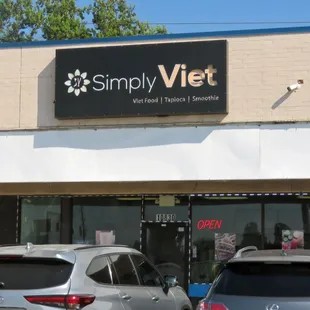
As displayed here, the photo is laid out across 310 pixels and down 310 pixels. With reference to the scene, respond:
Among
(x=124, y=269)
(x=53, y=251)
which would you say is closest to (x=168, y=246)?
(x=124, y=269)

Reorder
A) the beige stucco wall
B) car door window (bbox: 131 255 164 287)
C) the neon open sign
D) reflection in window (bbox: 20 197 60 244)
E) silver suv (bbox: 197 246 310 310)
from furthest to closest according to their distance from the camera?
reflection in window (bbox: 20 197 60 244)
the neon open sign
the beige stucco wall
car door window (bbox: 131 255 164 287)
silver suv (bbox: 197 246 310 310)

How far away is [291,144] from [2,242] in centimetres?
839

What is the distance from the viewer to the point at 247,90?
1226 cm

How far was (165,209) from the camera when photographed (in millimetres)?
14430

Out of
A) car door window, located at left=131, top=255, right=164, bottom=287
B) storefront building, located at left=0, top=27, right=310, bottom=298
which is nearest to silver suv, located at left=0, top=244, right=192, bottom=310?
car door window, located at left=131, top=255, right=164, bottom=287

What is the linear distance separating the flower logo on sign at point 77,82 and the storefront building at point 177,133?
2cm

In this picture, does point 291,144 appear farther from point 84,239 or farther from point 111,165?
point 84,239

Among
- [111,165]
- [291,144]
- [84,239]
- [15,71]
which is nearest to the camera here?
[291,144]

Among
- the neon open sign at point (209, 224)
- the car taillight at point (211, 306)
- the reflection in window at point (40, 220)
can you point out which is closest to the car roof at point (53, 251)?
the car taillight at point (211, 306)

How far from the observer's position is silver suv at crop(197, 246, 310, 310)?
569 cm

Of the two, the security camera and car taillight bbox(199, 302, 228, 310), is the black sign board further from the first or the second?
car taillight bbox(199, 302, 228, 310)

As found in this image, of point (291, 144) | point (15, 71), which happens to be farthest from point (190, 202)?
point (15, 71)

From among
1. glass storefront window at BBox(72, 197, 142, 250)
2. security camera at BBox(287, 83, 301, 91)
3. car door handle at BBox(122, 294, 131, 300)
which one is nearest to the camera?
car door handle at BBox(122, 294, 131, 300)

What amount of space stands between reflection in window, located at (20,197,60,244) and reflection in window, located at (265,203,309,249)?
17.7 feet
